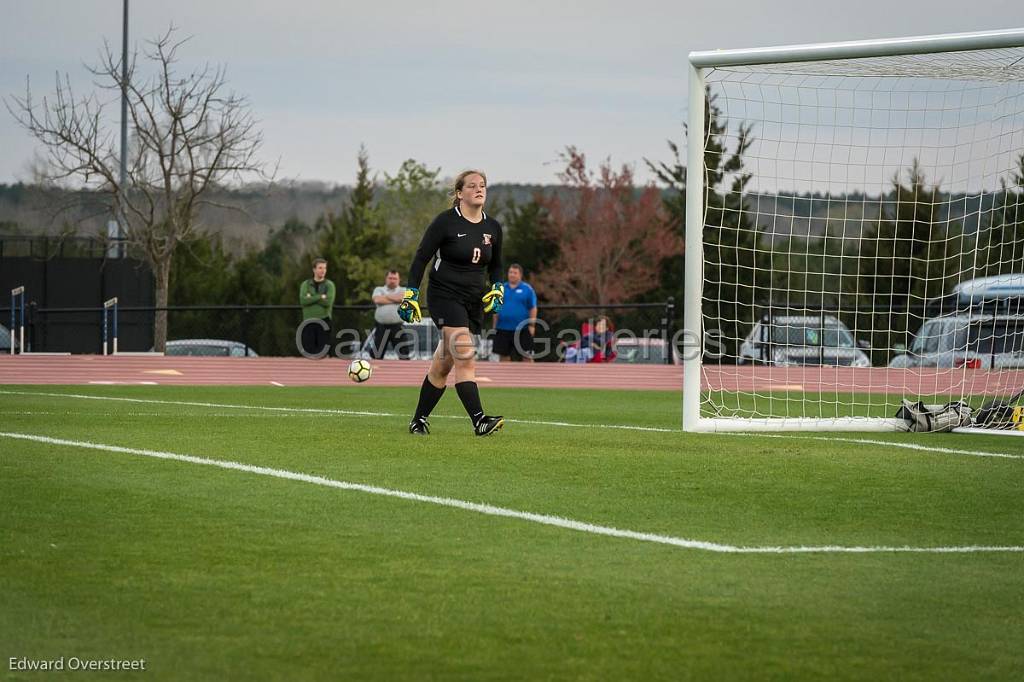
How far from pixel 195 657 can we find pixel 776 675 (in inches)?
71.1

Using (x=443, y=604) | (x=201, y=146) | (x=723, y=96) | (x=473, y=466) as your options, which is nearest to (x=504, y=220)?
(x=201, y=146)

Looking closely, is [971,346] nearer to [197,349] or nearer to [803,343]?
[803,343]

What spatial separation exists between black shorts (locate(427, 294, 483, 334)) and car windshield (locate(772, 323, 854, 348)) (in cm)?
1495

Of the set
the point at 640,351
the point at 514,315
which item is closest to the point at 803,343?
the point at 514,315

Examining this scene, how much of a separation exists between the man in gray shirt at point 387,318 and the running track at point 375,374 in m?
1.00

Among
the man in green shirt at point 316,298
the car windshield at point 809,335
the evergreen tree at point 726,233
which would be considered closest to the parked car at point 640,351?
the evergreen tree at point 726,233

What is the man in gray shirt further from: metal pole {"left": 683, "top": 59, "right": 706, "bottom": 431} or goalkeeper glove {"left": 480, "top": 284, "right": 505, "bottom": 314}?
goalkeeper glove {"left": 480, "top": 284, "right": 505, "bottom": 314}

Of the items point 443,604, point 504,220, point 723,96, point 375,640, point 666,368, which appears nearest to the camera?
point 375,640

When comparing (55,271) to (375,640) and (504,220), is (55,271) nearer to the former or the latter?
(504,220)

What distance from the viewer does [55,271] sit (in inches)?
1476

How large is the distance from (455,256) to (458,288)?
0.85ft

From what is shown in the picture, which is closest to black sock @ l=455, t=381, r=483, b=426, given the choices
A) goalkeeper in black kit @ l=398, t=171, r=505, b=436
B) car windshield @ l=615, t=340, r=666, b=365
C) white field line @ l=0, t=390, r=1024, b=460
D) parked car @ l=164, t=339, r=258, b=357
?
goalkeeper in black kit @ l=398, t=171, r=505, b=436

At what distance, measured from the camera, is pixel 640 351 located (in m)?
30.4

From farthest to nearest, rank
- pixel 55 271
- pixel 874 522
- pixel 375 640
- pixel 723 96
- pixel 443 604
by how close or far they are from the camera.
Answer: pixel 55 271
pixel 723 96
pixel 874 522
pixel 443 604
pixel 375 640
